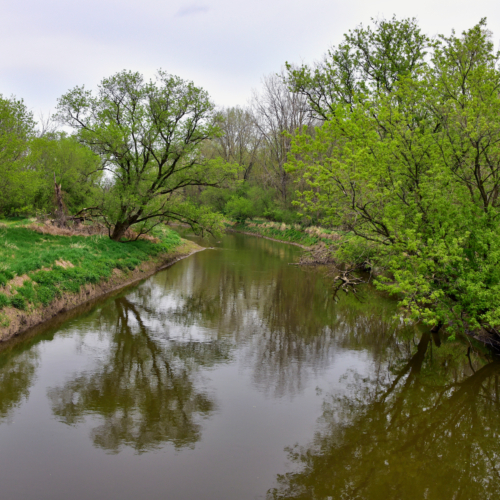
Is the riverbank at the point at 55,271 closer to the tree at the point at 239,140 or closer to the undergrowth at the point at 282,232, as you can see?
the undergrowth at the point at 282,232

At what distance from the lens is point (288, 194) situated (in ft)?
161

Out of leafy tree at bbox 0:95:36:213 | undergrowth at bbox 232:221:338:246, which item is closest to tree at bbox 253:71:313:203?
undergrowth at bbox 232:221:338:246

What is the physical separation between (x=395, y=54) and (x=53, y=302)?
17.8 m

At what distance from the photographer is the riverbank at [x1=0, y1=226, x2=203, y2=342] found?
11836 millimetres

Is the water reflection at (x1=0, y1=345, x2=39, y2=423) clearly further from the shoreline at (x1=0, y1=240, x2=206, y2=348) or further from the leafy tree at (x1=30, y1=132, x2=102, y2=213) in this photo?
the leafy tree at (x1=30, y1=132, x2=102, y2=213)

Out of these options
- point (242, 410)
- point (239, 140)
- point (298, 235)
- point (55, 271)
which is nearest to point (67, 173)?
point (55, 271)

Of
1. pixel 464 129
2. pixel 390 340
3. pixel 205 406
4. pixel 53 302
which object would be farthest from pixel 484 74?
pixel 53 302

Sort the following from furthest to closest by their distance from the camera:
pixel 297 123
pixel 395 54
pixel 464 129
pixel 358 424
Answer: pixel 297 123, pixel 395 54, pixel 464 129, pixel 358 424

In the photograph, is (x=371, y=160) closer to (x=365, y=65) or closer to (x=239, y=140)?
(x=365, y=65)

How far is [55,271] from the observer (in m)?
14.5

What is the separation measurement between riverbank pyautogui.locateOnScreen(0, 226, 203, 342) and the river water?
2.30 feet

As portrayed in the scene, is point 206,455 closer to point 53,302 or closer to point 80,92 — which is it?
point 53,302

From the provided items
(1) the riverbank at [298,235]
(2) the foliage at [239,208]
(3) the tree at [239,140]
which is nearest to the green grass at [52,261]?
(1) the riverbank at [298,235]

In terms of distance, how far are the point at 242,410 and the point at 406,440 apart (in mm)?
3068
